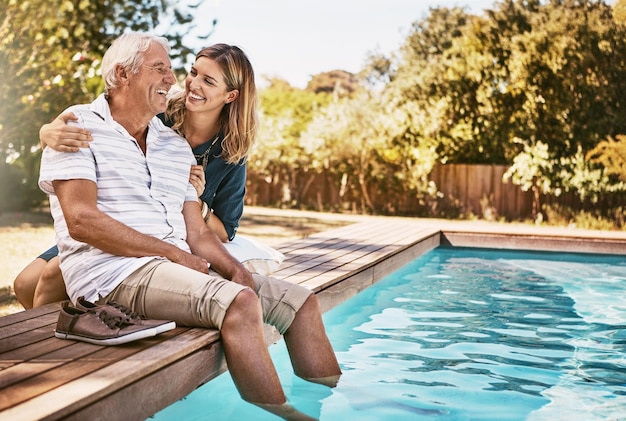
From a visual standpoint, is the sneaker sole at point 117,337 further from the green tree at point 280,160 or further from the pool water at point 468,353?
the green tree at point 280,160

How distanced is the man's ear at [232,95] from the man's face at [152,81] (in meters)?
0.44

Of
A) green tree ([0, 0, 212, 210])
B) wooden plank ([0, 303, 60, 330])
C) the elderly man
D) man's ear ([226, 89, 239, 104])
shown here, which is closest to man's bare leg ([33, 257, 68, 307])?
wooden plank ([0, 303, 60, 330])

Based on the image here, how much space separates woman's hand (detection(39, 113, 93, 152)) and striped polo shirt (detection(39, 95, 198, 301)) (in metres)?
0.03

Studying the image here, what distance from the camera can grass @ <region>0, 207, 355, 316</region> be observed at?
604cm

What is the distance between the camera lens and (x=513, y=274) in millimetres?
7898

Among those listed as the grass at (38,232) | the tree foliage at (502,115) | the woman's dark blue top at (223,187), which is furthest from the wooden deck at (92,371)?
→ the tree foliage at (502,115)

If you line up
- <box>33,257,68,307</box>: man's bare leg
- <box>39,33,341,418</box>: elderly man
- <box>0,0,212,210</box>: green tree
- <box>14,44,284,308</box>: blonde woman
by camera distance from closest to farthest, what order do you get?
<box>39,33,341,418</box>: elderly man < <box>14,44,284,308</box>: blonde woman < <box>33,257,68,307</box>: man's bare leg < <box>0,0,212,210</box>: green tree

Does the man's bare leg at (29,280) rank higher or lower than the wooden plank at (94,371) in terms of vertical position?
Answer: higher

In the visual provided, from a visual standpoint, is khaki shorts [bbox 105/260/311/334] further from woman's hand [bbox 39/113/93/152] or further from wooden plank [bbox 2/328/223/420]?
woman's hand [bbox 39/113/93/152]

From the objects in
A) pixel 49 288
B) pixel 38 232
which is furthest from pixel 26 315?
pixel 38 232

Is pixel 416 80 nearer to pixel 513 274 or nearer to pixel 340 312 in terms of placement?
pixel 513 274

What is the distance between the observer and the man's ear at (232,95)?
3.53 m

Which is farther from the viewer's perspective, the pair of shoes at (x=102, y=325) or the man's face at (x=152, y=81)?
the man's face at (x=152, y=81)

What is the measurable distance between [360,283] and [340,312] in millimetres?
259
